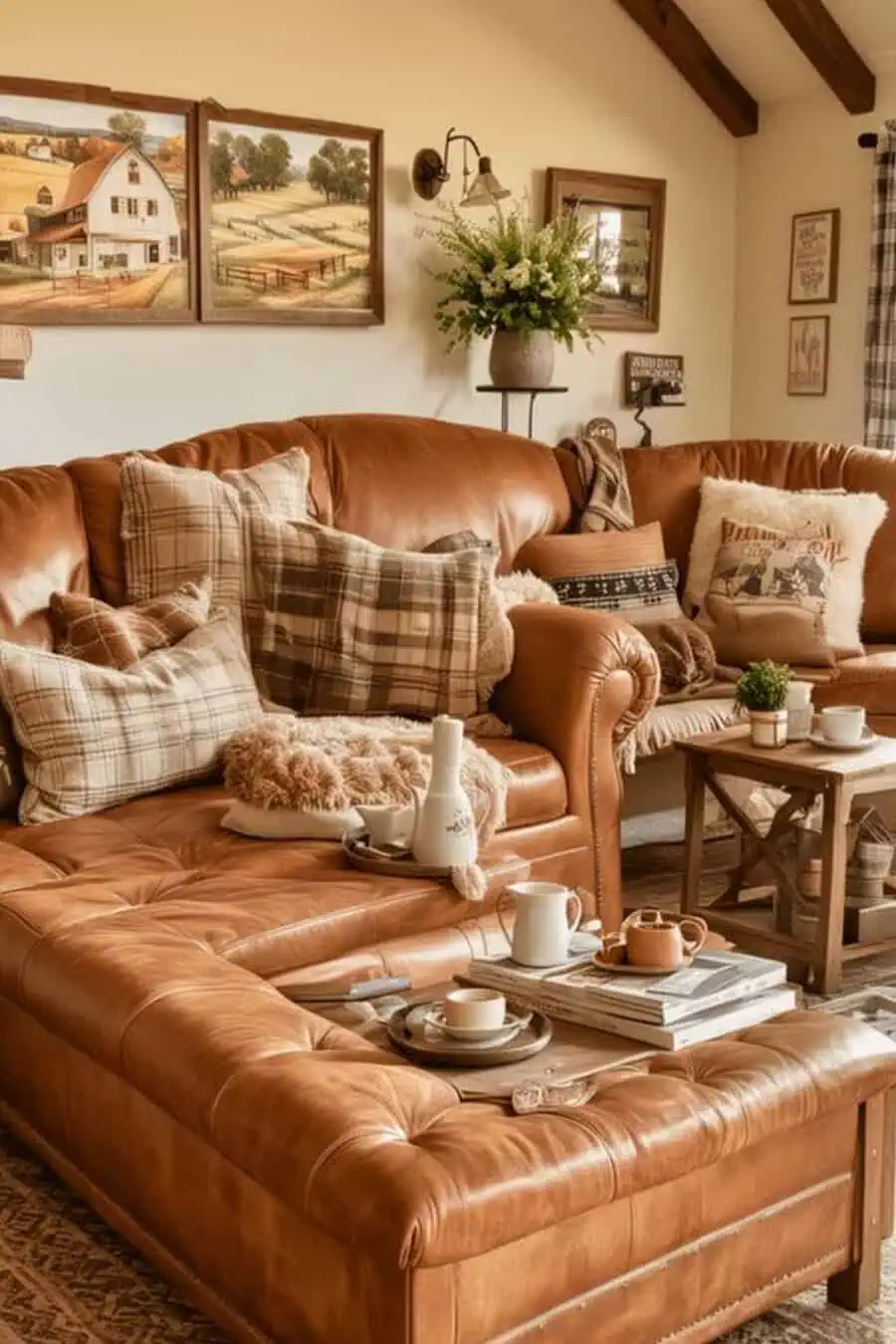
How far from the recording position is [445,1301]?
168cm

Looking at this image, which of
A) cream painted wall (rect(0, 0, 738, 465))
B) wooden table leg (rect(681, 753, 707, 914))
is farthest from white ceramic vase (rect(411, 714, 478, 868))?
cream painted wall (rect(0, 0, 738, 465))

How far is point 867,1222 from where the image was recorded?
2180mm

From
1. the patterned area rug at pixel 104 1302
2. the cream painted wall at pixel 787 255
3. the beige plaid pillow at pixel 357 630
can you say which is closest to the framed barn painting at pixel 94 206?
the beige plaid pillow at pixel 357 630

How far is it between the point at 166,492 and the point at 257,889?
122 cm

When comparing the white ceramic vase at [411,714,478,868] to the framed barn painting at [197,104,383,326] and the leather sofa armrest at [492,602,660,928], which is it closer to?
the leather sofa armrest at [492,602,660,928]

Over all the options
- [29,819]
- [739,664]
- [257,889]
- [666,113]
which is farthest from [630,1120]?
[666,113]

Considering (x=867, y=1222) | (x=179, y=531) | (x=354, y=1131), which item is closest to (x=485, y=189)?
(x=179, y=531)

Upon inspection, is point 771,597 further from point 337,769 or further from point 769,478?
point 337,769

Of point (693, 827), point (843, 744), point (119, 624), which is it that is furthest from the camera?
point (693, 827)

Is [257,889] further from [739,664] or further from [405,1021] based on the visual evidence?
[739,664]

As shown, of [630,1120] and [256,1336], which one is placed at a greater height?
[630,1120]

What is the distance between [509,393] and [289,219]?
1.02 metres

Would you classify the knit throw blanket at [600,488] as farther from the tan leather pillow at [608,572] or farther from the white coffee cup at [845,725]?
the white coffee cup at [845,725]

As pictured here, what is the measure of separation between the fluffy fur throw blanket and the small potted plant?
2.10ft
